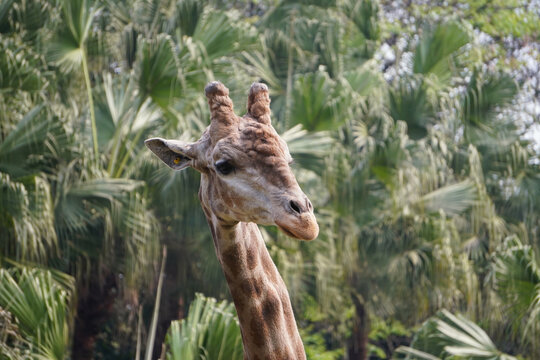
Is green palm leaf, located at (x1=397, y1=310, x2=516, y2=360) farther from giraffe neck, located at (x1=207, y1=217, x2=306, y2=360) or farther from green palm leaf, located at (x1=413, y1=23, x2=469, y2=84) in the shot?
green palm leaf, located at (x1=413, y1=23, x2=469, y2=84)

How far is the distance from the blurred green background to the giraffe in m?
3.22

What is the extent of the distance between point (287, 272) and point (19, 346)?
4.64m

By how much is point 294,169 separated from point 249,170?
819 centimetres

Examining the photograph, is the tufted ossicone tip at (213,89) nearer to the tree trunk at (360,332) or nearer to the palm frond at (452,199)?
the palm frond at (452,199)

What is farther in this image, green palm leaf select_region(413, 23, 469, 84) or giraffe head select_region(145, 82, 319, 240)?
green palm leaf select_region(413, 23, 469, 84)

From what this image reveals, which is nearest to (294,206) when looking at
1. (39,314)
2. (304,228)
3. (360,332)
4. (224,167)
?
(304,228)

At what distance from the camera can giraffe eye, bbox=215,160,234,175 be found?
3.22 metres

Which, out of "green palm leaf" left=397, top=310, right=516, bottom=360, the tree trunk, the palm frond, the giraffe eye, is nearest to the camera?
the giraffe eye

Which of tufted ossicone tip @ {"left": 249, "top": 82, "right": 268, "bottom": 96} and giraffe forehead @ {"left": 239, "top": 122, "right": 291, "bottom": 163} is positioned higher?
tufted ossicone tip @ {"left": 249, "top": 82, "right": 268, "bottom": 96}

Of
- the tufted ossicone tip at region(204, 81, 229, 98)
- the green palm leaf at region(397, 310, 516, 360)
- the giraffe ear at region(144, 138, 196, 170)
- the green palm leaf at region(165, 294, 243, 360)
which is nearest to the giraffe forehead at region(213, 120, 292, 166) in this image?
the tufted ossicone tip at region(204, 81, 229, 98)

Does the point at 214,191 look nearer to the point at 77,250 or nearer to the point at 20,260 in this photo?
the point at 20,260

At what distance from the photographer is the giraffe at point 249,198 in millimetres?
3078

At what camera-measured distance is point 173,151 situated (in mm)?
3619

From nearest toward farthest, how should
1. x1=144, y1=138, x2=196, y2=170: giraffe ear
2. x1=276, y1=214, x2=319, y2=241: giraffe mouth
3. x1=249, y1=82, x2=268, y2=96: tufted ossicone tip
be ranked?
x1=276, y1=214, x2=319, y2=241: giraffe mouth → x1=249, y1=82, x2=268, y2=96: tufted ossicone tip → x1=144, y1=138, x2=196, y2=170: giraffe ear
